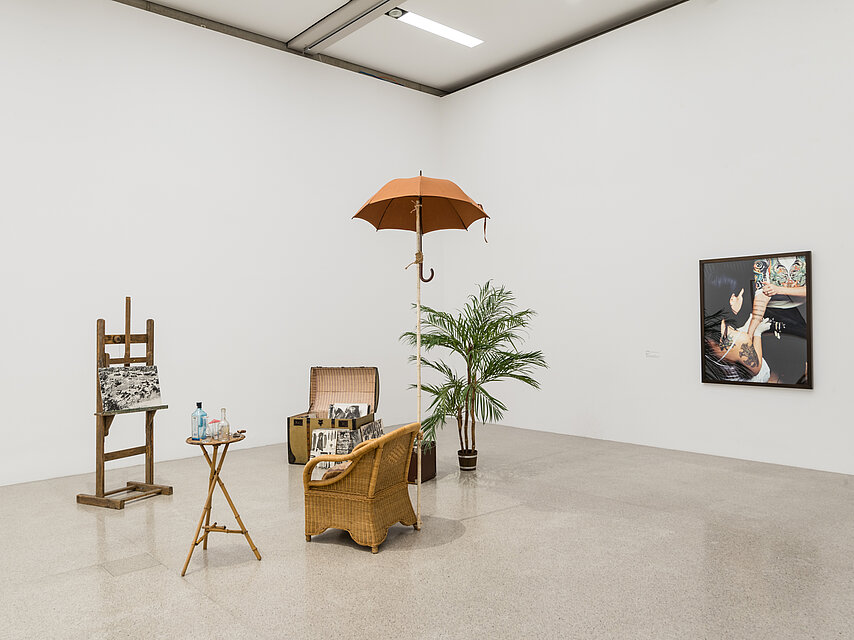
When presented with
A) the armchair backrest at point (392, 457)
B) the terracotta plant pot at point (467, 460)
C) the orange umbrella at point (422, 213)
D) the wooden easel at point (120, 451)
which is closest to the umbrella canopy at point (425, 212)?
the orange umbrella at point (422, 213)

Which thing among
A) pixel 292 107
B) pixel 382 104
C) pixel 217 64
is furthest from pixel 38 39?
pixel 382 104

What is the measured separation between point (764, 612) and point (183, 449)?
18.3ft

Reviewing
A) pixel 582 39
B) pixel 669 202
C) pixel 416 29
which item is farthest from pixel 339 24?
pixel 669 202

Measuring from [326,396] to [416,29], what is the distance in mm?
4326

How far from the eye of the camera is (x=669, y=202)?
694 centimetres

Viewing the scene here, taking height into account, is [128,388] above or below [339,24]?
below

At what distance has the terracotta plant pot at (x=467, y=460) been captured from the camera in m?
→ 6.04

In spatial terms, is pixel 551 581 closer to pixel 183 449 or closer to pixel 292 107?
pixel 183 449

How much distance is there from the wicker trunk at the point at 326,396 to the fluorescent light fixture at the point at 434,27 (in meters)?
3.87

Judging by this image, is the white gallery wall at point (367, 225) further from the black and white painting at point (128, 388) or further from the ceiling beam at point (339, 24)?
the black and white painting at point (128, 388)

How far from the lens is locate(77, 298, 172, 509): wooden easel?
5.05 m

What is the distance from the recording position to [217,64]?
23.6ft

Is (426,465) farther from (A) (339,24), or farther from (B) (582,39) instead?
(B) (582,39)

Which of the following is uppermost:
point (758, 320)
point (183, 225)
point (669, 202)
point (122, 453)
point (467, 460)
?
point (669, 202)
